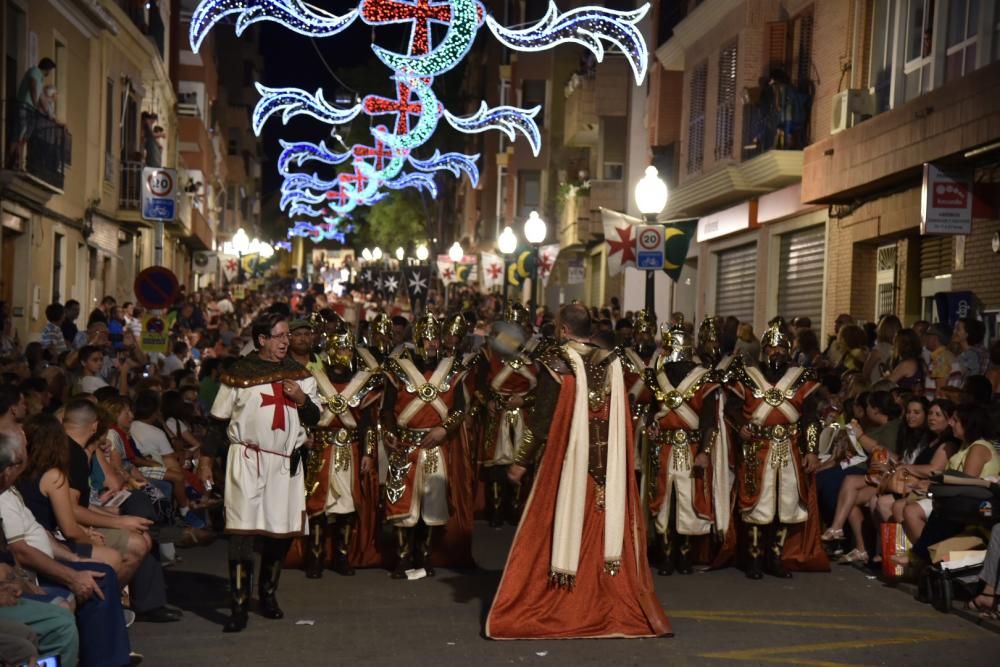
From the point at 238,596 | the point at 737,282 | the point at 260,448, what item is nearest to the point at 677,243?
the point at 737,282

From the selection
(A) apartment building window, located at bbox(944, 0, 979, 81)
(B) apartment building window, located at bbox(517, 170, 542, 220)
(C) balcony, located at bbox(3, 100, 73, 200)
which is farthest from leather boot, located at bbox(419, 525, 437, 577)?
(B) apartment building window, located at bbox(517, 170, 542, 220)

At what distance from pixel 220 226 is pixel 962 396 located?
70.0 metres

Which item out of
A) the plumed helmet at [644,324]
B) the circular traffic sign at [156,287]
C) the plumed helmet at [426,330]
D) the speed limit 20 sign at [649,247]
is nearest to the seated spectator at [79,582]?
the plumed helmet at [426,330]

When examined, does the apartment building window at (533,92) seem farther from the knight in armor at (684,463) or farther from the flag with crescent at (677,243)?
the knight in armor at (684,463)

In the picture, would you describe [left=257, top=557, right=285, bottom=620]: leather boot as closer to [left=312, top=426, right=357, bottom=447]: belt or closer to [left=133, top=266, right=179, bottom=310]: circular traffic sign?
[left=312, top=426, right=357, bottom=447]: belt

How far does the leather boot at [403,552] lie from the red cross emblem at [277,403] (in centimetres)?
236

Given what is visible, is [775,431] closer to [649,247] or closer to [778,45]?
[649,247]

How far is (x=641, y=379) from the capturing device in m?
11.2

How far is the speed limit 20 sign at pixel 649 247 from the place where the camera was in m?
17.8

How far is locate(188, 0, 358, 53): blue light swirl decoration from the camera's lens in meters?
16.7

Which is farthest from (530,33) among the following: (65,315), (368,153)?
(368,153)

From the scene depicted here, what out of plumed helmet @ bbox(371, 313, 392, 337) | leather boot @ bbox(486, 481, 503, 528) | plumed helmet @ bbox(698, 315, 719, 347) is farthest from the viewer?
leather boot @ bbox(486, 481, 503, 528)

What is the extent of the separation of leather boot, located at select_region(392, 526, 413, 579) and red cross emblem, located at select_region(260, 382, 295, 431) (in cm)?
236

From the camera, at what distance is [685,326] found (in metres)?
14.0
